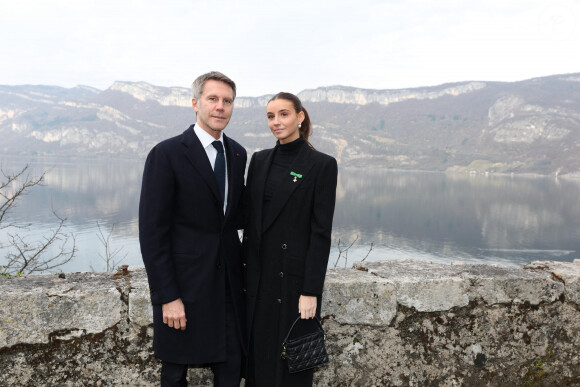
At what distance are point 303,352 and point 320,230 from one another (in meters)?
0.59

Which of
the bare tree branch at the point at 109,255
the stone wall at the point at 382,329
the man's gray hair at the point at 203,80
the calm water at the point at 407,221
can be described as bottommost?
the calm water at the point at 407,221

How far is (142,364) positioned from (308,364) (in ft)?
3.06

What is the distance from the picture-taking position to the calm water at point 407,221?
32188 mm

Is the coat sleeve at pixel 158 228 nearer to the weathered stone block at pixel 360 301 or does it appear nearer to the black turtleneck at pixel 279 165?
the black turtleneck at pixel 279 165

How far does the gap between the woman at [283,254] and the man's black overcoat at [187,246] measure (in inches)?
6.0

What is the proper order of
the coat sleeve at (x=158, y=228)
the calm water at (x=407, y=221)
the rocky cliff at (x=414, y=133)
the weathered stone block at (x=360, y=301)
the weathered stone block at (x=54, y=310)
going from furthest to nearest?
1. the rocky cliff at (x=414, y=133)
2. the calm water at (x=407, y=221)
3. the weathered stone block at (x=360, y=301)
4. the weathered stone block at (x=54, y=310)
5. the coat sleeve at (x=158, y=228)

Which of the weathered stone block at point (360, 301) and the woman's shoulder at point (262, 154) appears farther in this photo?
the weathered stone block at point (360, 301)

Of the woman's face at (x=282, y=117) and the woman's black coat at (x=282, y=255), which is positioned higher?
the woman's face at (x=282, y=117)

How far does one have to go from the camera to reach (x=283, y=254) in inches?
73.7

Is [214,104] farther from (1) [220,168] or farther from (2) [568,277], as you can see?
(2) [568,277]

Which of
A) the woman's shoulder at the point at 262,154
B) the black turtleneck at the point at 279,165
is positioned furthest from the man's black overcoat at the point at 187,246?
the woman's shoulder at the point at 262,154

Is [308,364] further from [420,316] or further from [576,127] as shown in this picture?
[576,127]

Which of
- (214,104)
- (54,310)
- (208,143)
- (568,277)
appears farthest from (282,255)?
(568,277)

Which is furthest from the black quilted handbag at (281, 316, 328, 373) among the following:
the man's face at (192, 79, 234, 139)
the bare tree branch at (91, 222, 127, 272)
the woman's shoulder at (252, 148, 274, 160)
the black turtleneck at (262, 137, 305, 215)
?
the bare tree branch at (91, 222, 127, 272)
